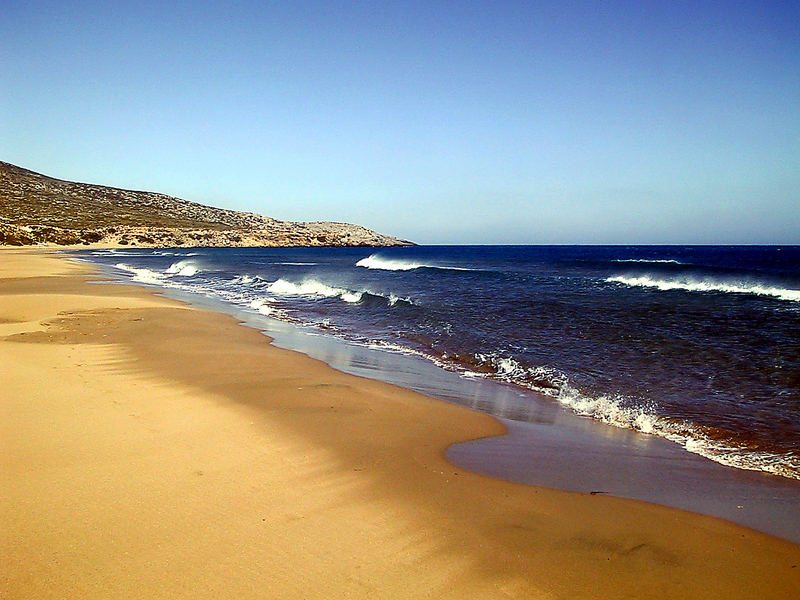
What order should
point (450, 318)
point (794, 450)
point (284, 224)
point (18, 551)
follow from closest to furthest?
point (18, 551) < point (794, 450) < point (450, 318) < point (284, 224)

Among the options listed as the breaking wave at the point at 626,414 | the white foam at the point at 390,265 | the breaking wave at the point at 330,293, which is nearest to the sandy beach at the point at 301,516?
the breaking wave at the point at 626,414

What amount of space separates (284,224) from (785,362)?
14826 cm

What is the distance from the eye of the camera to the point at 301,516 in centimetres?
381

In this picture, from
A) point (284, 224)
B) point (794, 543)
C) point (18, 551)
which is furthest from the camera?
point (284, 224)

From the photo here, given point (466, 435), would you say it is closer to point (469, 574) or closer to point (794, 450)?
point (469, 574)

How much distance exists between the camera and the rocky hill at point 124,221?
75500 mm

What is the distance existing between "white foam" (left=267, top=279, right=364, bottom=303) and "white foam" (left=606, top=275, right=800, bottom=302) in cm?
1595

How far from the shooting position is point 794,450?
5.73 metres

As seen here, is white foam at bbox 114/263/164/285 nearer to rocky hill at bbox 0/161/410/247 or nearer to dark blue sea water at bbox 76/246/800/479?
dark blue sea water at bbox 76/246/800/479

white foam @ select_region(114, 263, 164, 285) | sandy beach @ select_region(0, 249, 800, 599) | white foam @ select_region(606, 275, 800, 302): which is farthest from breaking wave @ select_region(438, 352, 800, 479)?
white foam @ select_region(114, 263, 164, 285)

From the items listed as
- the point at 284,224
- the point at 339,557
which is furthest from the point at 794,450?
the point at 284,224

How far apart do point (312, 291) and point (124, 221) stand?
8670 centimetres

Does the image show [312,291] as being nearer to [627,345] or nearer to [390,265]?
[627,345]

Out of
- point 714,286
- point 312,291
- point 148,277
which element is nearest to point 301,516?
point 312,291
